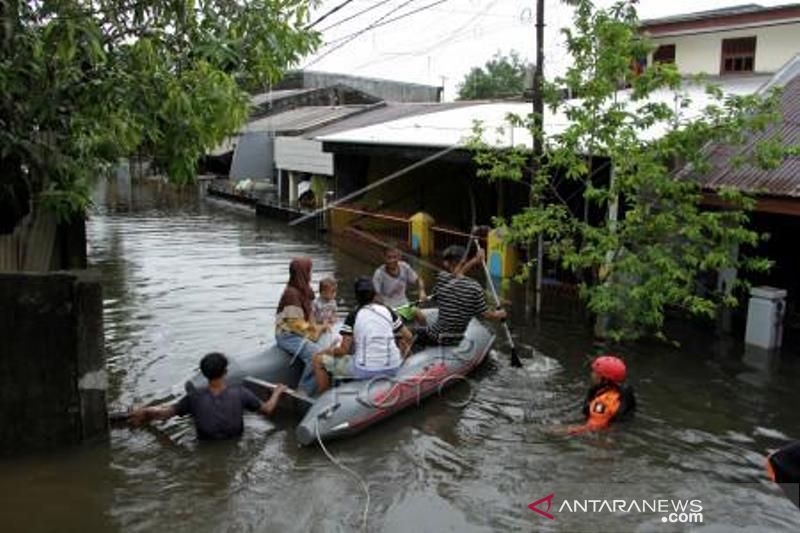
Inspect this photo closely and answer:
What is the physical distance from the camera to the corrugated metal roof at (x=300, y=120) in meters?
30.1

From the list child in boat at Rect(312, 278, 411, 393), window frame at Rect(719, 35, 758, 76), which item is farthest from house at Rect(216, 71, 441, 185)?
window frame at Rect(719, 35, 758, 76)

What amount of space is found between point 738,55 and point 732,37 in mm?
506

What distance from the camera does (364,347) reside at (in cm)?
812

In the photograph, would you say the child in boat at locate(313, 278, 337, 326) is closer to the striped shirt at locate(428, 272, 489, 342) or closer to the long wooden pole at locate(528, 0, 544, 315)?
the striped shirt at locate(428, 272, 489, 342)

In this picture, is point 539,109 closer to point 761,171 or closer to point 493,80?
point 761,171

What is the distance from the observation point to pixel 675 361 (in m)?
10.8

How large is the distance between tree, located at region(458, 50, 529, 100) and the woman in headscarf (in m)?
44.7

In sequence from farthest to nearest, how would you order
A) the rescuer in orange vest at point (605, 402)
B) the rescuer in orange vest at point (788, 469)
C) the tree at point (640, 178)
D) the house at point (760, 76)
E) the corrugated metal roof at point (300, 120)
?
the corrugated metal roof at point (300, 120) < the house at point (760, 76) < the tree at point (640, 178) < the rescuer in orange vest at point (605, 402) < the rescuer in orange vest at point (788, 469)

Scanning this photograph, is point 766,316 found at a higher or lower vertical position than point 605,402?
higher

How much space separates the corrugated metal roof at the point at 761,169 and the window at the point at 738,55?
8634mm

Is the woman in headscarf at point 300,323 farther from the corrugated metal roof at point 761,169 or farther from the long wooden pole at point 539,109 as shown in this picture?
the corrugated metal roof at point 761,169

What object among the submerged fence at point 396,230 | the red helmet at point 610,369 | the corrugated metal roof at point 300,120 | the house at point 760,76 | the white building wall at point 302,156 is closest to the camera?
the red helmet at point 610,369

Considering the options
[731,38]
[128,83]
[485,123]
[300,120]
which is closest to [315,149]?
[300,120]

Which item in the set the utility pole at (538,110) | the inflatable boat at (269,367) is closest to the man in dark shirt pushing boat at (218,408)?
the inflatable boat at (269,367)
